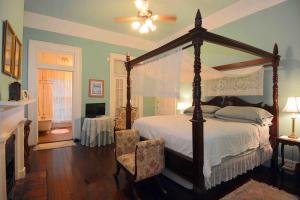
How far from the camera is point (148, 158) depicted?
2080 millimetres

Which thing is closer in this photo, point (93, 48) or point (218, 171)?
point (218, 171)

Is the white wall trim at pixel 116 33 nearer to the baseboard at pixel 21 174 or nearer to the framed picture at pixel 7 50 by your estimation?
the framed picture at pixel 7 50

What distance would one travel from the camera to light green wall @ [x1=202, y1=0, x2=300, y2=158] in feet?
9.25

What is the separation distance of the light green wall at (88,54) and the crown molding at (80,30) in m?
0.11

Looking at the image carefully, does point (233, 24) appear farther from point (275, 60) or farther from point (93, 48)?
point (93, 48)

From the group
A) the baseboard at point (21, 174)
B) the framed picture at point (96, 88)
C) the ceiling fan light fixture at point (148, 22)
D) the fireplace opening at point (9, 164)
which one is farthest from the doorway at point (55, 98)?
the ceiling fan light fixture at point (148, 22)

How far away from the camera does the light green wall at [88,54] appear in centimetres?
403

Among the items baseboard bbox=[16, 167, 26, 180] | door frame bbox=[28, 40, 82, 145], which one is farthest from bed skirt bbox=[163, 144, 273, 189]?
door frame bbox=[28, 40, 82, 145]

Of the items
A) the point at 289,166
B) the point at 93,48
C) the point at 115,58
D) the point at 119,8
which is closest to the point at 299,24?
the point at 289,166

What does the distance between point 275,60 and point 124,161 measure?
302cm

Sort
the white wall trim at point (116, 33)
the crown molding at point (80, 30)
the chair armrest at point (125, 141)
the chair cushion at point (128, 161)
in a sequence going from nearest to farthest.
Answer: the chair cushion at point (128, 161) < the chair armrest at point (125, 141) < the white wall trim at point (116, 33) < the crown molding at point (80, 30)

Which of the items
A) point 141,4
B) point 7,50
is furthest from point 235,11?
point 7,50

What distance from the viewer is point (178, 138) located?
217cm

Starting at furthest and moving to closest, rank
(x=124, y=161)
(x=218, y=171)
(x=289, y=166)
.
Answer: (x=289, y=166) < (x=124, y=161) < (x=218, y=171)
